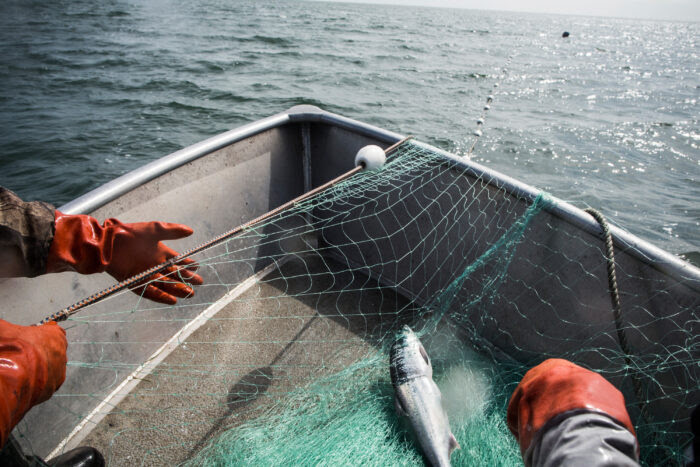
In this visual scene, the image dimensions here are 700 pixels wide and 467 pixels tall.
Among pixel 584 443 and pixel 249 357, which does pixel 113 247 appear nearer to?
pixel 249 357

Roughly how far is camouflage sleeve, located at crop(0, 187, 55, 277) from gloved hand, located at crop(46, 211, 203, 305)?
0.14 feet

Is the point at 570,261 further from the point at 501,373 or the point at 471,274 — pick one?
the point at 501,373

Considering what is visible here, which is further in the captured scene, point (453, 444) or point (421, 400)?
point (421, 400)

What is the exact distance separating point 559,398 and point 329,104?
10395mm

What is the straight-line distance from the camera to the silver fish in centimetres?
228

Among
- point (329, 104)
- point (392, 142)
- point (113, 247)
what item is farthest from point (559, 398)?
point (329, 104)

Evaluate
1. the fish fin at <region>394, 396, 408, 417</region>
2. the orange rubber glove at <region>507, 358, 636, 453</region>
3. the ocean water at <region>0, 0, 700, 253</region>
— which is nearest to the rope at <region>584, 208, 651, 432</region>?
the orange rubber glove at <region>507, 358, 636, 453</region>

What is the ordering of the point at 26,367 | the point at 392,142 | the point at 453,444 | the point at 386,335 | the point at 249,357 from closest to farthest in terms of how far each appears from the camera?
1. the point at 26,367
2. the point at 453,444
3. the point at 249,357
4. the point at 386,335
5. the point at 392,142

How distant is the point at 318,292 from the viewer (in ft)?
12.2

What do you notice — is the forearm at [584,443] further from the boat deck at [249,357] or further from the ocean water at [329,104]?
the ocean water at [329,104]

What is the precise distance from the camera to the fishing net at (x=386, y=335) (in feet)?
7.72

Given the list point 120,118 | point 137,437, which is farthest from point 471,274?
point 120,118

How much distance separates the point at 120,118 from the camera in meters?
9.14

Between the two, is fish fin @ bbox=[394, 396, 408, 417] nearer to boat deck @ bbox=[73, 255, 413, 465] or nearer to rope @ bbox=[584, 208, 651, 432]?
boat deck @ bbox=[73, 255, 413, 465]
